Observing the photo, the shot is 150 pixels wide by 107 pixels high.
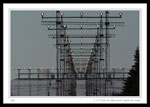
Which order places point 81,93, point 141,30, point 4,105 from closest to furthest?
point 4,105, point 141,30, point 81,93

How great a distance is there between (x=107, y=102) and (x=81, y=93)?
91.5 ft

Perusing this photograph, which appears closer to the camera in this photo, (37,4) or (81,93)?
(37,4)

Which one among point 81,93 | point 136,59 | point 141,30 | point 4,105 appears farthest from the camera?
point 81,93

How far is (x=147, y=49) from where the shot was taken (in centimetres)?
989

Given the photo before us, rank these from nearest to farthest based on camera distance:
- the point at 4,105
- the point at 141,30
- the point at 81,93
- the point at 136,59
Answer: the point at 4,105
the point at 141,30
the point at 136,59
the point at 81,93

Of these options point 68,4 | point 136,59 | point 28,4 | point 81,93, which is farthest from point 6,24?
point 81,93

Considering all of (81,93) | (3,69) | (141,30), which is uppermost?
(141,30)

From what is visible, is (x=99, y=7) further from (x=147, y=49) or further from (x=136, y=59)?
(x=136, y=59)

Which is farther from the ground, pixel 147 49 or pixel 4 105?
pixel 147 49

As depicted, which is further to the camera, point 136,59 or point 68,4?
point 136,59

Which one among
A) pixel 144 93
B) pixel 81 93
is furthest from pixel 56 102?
pixel 81 93

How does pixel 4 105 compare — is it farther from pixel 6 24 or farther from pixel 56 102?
pixel 6 24

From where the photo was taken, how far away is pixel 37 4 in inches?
383

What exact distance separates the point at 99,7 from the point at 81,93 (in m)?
27.7
